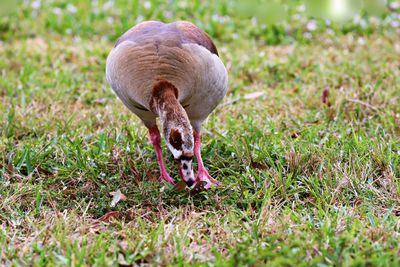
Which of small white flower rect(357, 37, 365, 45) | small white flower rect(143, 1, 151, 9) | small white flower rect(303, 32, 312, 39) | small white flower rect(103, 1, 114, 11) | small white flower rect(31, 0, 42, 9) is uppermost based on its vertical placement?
small white flower rect(357, 37, 365, 45)

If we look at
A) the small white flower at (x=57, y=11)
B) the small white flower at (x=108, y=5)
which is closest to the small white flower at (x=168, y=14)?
the small white flower at (x=108, y=5)

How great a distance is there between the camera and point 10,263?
3439 mm

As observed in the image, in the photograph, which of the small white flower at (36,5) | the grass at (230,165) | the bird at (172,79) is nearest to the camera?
Answer: the grass at (230,165)

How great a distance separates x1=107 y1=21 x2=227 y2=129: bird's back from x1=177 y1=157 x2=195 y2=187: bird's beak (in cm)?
48

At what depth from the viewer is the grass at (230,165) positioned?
3516 mm

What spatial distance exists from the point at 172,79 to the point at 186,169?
0.63 meters

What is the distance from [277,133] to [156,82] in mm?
1417

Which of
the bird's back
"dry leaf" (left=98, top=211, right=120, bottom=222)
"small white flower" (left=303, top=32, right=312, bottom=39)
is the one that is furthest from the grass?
the bird's back

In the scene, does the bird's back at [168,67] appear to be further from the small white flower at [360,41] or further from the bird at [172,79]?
the small white flower at [360,41]

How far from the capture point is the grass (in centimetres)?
352

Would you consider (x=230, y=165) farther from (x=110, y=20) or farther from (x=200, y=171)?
(x=110, y=20)

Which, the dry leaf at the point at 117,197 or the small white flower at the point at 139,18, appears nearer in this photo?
the dry leaf at the point at 117,197

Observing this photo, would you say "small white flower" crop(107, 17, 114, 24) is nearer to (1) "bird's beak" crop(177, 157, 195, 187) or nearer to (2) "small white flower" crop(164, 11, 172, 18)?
(2) "small white flower" crop(164, 11, 172, 18)

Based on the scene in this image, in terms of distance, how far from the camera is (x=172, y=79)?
14.0 feet
